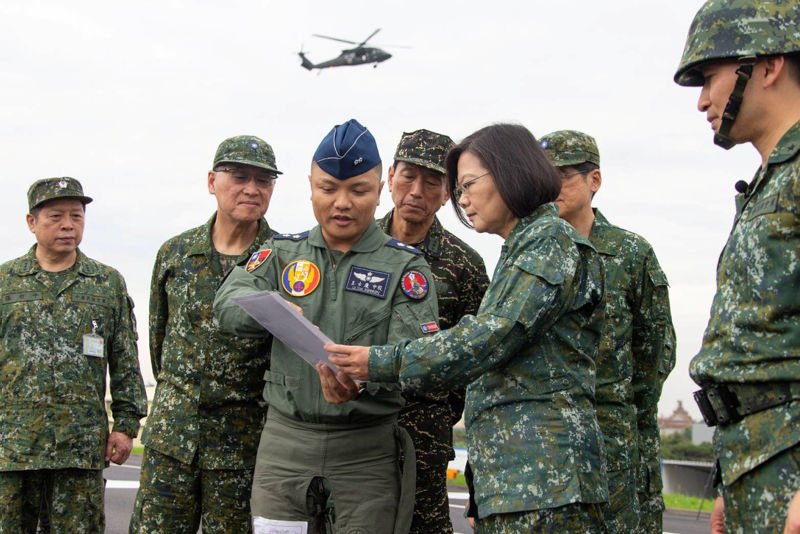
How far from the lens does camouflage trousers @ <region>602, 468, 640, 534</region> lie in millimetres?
4308

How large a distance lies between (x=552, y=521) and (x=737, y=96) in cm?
137

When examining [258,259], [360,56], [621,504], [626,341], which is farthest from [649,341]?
[360,56]

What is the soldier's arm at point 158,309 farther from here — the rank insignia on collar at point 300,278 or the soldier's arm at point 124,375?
the rank insignia on collar at point 300,278

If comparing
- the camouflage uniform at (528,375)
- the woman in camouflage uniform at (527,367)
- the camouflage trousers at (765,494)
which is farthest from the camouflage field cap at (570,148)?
the camouflage trousers at (765,494)

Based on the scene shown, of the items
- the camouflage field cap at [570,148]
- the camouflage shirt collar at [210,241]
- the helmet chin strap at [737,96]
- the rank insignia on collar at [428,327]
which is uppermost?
the camouflage field cap at [570,148]

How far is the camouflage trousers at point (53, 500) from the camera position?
207 inches

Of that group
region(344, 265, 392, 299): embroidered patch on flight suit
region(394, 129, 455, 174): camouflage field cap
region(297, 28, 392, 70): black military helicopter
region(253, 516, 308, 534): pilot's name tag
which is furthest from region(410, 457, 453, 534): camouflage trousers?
region(297, 28, 392, 70): black military helicopter

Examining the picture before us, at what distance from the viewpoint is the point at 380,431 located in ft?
11.8

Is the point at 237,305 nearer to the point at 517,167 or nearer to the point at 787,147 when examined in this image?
the point at 517,167

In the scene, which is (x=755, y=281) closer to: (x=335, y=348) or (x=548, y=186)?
(x=548, y=186)

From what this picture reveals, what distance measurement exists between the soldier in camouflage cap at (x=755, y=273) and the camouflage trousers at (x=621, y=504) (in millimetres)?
1629

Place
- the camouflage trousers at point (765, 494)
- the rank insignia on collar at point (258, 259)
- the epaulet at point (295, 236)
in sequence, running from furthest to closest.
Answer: the epaulet at point (295, 236)
the rank insignia on collar at point (258, 259)
the camouflage trousers at point (765, 494)

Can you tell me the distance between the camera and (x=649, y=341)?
16.2ft

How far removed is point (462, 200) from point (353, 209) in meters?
0.60
